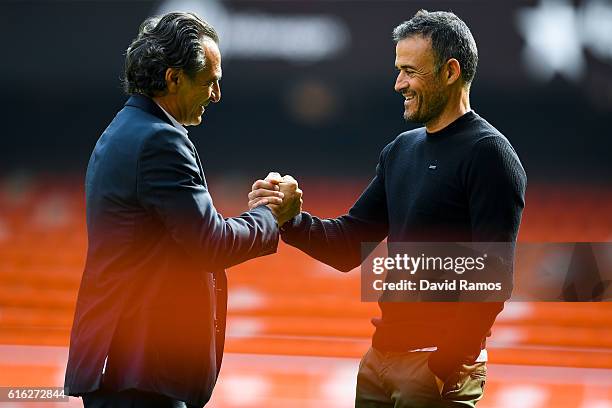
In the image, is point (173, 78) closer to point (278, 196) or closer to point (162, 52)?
point (162, 52)

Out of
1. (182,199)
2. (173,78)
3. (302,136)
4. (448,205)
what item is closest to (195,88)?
(173,78)

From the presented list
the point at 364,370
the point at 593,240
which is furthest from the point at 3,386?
the point at 593,240

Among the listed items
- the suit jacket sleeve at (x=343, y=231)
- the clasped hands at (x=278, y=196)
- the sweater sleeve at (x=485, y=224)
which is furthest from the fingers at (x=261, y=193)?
the sweater sleeve at (x=485, y=224)

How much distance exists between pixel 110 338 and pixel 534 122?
726cm

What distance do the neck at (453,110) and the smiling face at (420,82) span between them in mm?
11

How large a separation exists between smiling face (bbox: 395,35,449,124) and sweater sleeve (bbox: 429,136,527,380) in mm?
238

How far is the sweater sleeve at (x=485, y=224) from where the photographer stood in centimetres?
229

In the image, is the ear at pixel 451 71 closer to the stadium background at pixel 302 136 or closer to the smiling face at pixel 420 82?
the smiling face at pixel 420 82

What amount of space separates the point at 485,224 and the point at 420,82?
478 millimetres

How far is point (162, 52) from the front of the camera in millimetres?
2287

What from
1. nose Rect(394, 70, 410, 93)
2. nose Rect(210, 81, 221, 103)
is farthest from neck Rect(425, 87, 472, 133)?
nose Rect(210, 81, 221, 103)

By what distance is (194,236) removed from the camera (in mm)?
2158

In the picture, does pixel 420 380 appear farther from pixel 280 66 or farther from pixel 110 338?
pixel 280 66

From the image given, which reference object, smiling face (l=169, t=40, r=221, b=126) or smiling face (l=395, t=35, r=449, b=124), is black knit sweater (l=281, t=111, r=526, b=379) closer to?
smiling face (l=395, t=35, r=449, b=124)
